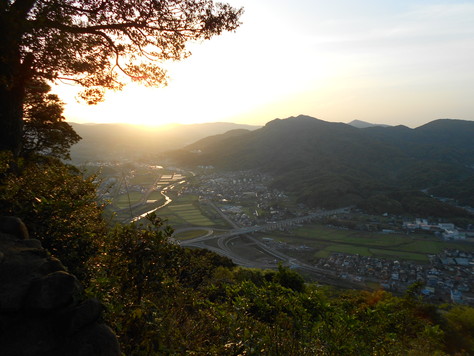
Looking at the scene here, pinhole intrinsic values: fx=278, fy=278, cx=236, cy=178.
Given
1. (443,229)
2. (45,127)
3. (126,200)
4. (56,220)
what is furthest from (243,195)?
(56,220)

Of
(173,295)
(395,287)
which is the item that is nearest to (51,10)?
(173,295)

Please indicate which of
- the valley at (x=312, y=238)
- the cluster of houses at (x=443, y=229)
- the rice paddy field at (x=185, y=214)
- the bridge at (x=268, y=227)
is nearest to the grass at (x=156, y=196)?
the valley at (x=312, y=238)

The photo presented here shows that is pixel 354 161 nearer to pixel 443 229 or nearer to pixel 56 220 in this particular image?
pixel 443 229

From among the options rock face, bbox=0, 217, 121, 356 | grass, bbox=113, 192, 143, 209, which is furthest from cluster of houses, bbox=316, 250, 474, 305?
grass, bbox=113, 192, 143, 209

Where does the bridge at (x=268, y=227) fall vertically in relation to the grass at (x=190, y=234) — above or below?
below

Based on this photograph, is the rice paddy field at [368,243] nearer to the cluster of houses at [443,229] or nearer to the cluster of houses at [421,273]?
the cluster of houses at [421,273]
